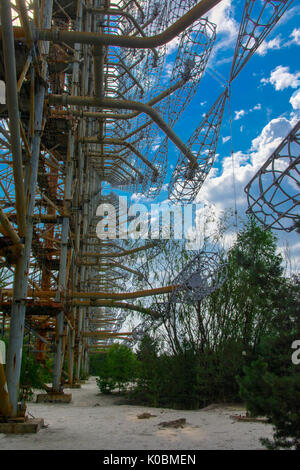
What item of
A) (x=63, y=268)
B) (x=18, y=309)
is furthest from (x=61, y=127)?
(x=18, y=309)

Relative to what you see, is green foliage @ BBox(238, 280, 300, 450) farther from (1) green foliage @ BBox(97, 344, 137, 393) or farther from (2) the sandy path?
(1) green foliage @ BBox(97, 344, 137, 393)

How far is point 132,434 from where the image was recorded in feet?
26.5

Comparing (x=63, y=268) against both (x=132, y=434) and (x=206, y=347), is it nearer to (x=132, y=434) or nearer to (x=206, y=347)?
(x=206, y=347)

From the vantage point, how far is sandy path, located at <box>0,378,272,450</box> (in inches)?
A: 267

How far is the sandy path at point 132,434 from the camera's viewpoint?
22.3 feet

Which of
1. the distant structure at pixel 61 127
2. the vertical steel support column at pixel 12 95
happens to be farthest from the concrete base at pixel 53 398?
the vertical steel support column at pixel 12 95

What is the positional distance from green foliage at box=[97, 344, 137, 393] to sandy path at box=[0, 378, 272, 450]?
6.99 m

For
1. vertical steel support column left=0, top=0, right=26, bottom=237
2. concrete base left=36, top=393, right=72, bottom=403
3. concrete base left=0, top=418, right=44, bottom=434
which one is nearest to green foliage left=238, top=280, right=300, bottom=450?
vertical steel support column left=0, top=0, right=26, bottom=237

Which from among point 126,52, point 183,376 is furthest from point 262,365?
point 126,52

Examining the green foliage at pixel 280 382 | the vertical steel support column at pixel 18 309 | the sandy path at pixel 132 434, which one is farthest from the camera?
the vertical steel support column at pixel 18 309

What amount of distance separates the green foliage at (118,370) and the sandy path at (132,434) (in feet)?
22.9

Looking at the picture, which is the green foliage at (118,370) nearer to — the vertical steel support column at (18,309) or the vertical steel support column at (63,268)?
the vertical steel support column at (63,268)
